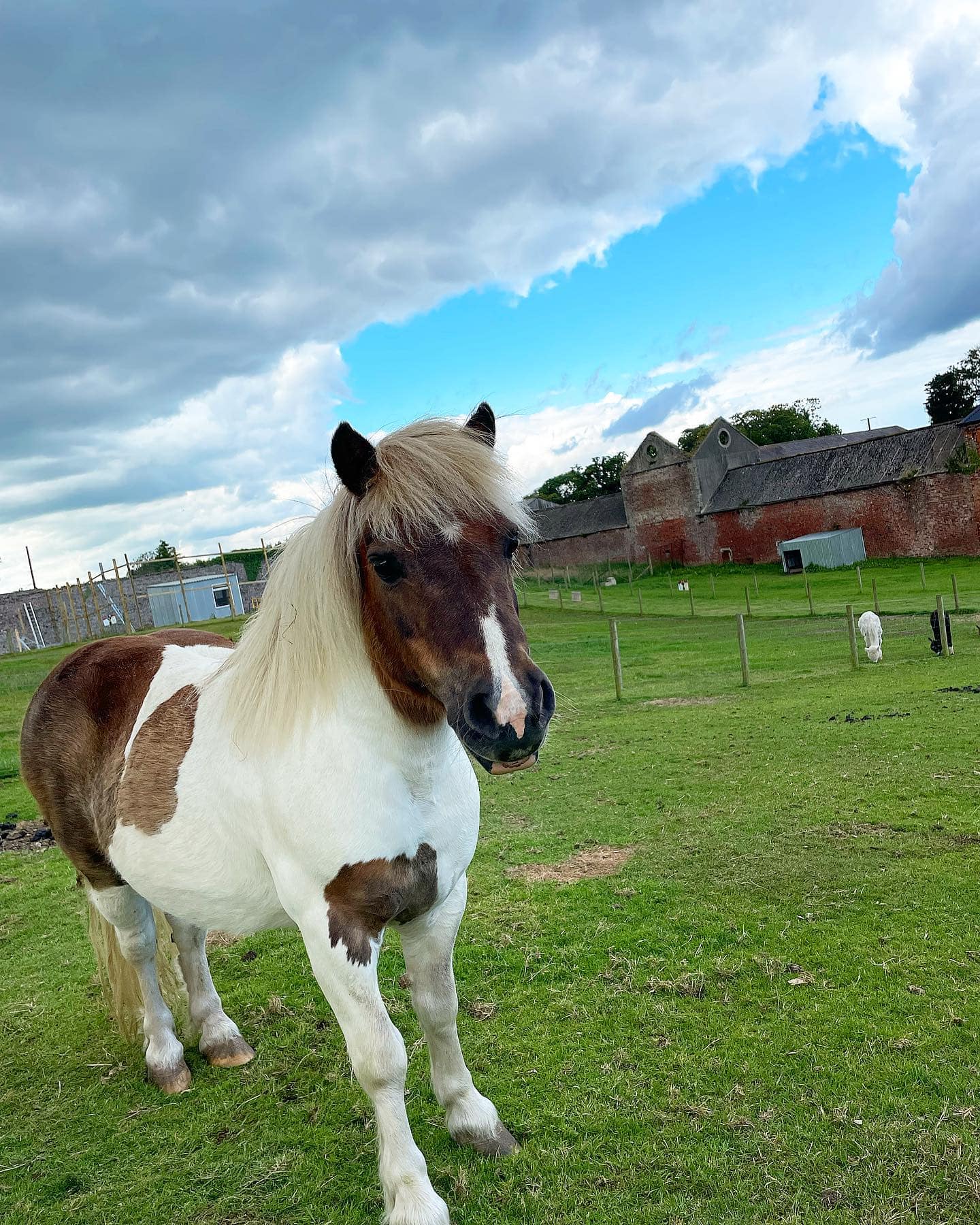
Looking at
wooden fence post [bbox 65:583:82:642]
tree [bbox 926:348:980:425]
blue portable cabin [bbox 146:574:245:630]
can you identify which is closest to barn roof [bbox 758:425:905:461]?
tree [bbox 926:348:980:425]

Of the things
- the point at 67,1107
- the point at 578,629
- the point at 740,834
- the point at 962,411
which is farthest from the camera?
the point at 962,411

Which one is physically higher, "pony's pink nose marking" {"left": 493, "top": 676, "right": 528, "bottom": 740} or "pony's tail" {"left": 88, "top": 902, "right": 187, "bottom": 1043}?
"pony's pink nose marking" {"left": 493, "top": 676, "right": 528, "bottom": 740}

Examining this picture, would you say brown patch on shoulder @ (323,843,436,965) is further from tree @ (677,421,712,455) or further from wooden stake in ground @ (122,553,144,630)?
tree @ (677,421,712,455)

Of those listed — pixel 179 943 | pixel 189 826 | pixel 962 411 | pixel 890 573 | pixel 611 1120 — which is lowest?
pixel 890 573

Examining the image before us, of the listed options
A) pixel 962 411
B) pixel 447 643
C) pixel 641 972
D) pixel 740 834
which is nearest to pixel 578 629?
pixel 740 834

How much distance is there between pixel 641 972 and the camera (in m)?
3.60

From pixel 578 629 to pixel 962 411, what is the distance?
167 feet

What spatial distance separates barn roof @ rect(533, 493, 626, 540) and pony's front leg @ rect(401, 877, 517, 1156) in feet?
156

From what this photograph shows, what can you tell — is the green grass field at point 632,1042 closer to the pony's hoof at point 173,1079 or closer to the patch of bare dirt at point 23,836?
the pony's hoof at point 173,1079

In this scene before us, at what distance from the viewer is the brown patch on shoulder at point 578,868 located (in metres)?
4.97

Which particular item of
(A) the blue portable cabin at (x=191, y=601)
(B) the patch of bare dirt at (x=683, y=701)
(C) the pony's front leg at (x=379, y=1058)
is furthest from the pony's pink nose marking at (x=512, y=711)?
(A) the blue portable cabin at (x=191, y=601)

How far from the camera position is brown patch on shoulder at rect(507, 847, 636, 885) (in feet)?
16.3

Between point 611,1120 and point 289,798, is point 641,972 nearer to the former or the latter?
point 611,1120

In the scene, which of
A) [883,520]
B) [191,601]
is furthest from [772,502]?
[191,601]
